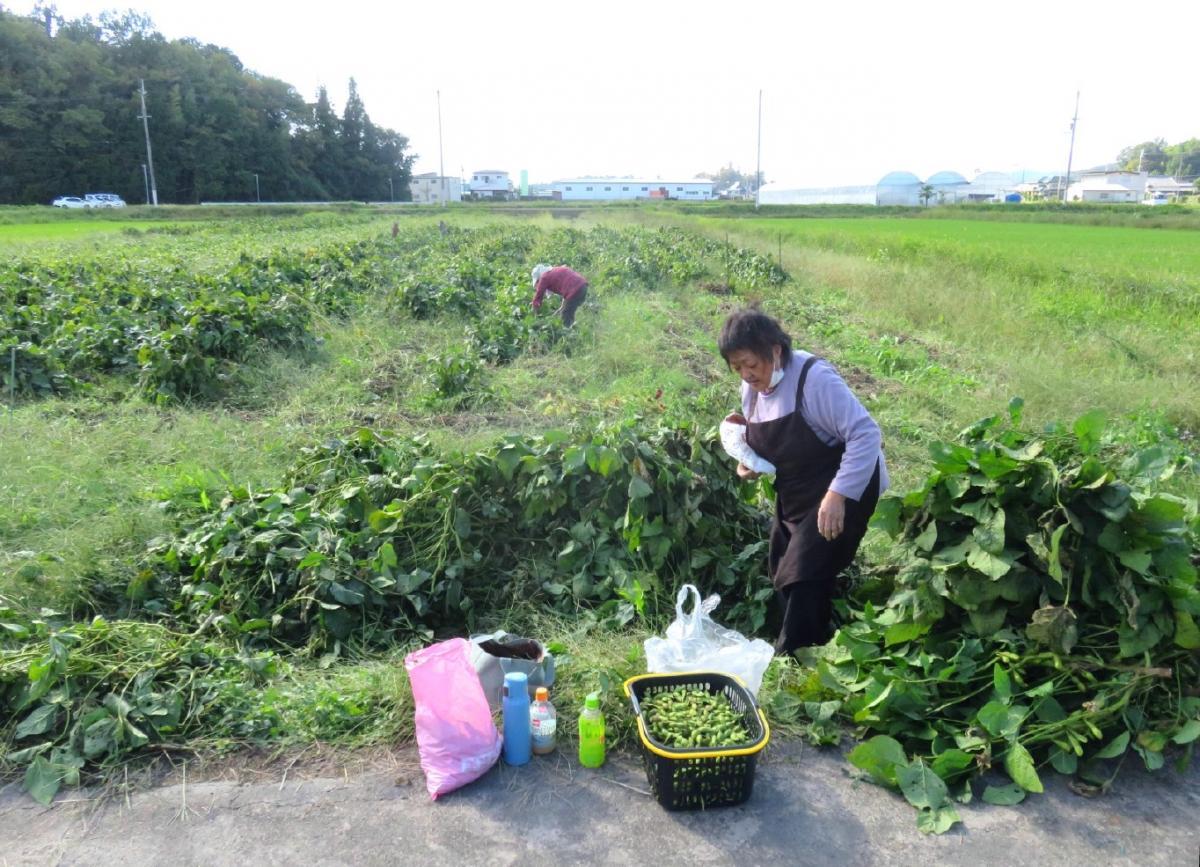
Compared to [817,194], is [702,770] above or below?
below

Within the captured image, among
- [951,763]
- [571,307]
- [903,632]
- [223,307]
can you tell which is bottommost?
Answer: [951,763]

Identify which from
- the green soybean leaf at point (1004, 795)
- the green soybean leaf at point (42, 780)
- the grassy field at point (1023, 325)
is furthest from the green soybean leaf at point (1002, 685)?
the grassy field at point (1023, 325)

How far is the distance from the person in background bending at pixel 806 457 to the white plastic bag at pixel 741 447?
0.03m

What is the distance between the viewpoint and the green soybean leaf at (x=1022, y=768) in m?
2.68

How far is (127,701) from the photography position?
3.07 meters

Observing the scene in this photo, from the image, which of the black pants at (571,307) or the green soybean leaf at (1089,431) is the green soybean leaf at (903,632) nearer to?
the green soybean leaf at (1089,431)

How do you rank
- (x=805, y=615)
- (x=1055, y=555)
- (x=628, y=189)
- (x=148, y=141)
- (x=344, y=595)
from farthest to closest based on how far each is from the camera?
(x=628, y=189) < (x=148, y=141) < (x=344, y=595) < (x=805, y=615) < (x=1055, y=555)

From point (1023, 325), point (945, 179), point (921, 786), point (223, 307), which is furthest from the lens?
point (945, 179)

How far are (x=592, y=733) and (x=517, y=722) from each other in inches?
11.0

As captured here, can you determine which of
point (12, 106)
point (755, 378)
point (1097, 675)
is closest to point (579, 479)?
point (755, 378)

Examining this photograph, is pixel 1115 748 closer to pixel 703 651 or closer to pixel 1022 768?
pixel 1022 768

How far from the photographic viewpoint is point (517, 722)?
2.95m

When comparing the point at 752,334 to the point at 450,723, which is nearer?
the point at 450,723

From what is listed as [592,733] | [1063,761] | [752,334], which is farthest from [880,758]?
[752,334]
